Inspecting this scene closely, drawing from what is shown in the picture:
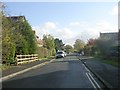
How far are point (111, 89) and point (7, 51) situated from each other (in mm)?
19122

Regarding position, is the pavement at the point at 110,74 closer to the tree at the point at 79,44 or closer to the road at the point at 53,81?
the road at the point at 53,81

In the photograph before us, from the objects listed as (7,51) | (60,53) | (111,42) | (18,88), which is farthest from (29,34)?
(18,88)

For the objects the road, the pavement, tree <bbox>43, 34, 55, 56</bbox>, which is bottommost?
the road

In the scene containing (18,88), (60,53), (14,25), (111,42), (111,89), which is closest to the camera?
(111,89)

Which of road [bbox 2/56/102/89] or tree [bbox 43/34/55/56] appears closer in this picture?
road [bbox 2/56/102/89]

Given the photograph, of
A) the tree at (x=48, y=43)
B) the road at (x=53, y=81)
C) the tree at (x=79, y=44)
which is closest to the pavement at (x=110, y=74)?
the road at (x=53, y=81)

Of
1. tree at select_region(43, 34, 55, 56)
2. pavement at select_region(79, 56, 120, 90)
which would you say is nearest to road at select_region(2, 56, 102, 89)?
pavement at select_region(79, 56, 120, 90)

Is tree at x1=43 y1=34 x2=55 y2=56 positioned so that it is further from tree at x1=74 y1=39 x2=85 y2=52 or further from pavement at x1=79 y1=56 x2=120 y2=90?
pavement at x1=79 y1=56 x2=120 y2=90

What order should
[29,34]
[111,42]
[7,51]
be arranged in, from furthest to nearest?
[29,34] → [7,51] → [111,42]

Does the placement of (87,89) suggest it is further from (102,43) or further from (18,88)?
(102,43)

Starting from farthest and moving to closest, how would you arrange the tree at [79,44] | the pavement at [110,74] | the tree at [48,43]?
1. the tree at [79,44]
2. the tree at [48,43]
3. the pavement at [110,74]

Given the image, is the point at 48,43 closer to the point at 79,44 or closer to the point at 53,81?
the point at 79,44

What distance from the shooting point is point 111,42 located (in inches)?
1092

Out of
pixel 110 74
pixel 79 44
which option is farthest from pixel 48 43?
pixel 110 74
